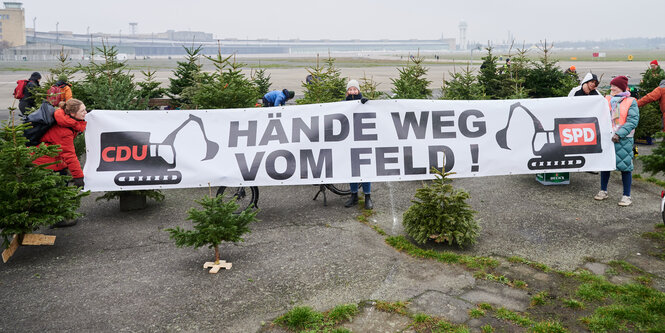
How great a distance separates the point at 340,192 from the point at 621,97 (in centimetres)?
479

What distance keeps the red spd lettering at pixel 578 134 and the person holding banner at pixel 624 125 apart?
328 mm

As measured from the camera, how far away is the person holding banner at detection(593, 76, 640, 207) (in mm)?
8039

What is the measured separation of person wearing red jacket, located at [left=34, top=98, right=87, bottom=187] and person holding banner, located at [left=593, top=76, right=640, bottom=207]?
8094mm

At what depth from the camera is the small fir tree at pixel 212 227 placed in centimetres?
602

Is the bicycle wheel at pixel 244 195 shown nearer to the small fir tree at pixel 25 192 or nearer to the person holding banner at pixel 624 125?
the small fir tree at pixel 25 192

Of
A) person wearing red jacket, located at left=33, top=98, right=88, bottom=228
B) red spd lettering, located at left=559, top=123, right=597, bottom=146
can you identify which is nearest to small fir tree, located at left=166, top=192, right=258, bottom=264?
person wearing red jacket, located at left=33, top=98, right=88, bottom=228

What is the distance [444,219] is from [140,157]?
4.55 meters

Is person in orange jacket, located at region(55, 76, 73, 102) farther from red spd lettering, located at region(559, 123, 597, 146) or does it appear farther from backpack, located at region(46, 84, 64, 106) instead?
red spd lettering, located at region(559, 123, 597, 146)

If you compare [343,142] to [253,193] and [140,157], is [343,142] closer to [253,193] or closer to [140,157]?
[253,193]

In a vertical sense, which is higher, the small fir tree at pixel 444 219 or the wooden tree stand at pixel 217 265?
the small fir tree at pixel 444 219

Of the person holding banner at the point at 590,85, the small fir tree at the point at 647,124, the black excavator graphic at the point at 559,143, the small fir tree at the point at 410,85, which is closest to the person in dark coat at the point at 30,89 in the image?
the small fir tree at the point at 410,85

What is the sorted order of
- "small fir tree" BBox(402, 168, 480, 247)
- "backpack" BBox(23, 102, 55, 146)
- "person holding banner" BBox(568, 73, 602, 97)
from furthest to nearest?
1. "person holding banner" BBox(568, 73, 602, 97)
2. "backpack" BBox(23, 102, 55, 146)
3. "small fir tree" BBox(402, 168, 480, 247)

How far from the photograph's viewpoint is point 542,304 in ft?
16.8

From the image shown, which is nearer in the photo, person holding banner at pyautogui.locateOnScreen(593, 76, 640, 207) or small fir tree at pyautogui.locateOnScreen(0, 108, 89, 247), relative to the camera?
small fir tree at pyautogui.locateOnScreen(0, 108, 89, 247)
